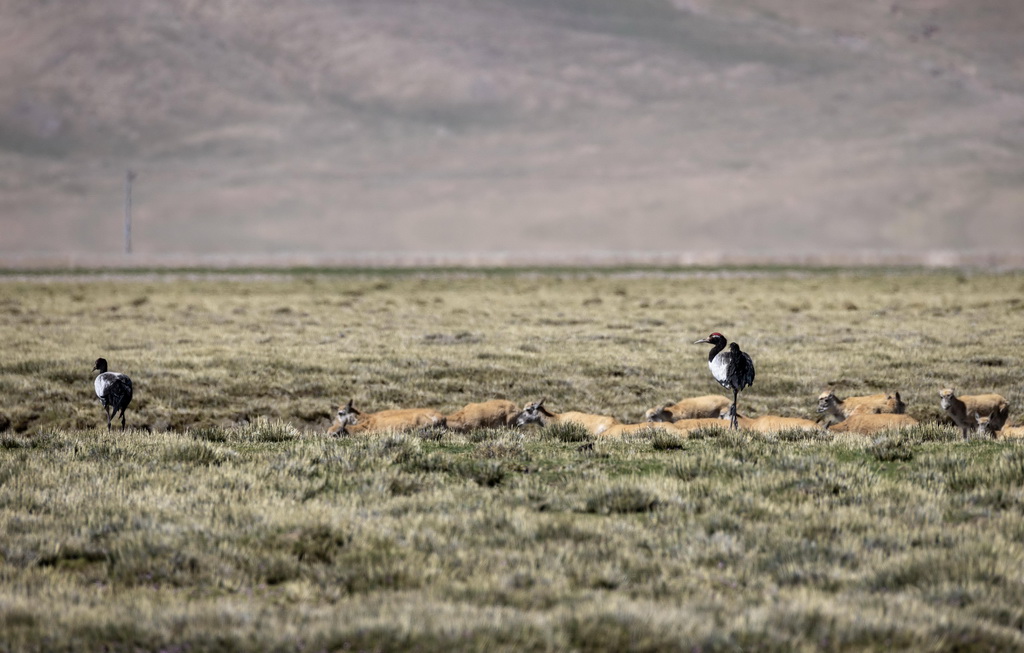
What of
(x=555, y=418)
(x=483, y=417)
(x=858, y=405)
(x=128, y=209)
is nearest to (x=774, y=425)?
(x=858, y=405)

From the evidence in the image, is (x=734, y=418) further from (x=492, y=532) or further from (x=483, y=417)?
(x=492, y=532)

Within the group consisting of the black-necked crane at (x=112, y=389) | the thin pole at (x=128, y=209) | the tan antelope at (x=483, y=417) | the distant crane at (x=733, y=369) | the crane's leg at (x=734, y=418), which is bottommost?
the tan antelope at (x=483, y=417)

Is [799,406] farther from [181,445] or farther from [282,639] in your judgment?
[282,639]

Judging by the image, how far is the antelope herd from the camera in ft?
50.5

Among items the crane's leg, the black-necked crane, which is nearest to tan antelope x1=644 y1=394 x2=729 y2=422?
the crane's leg

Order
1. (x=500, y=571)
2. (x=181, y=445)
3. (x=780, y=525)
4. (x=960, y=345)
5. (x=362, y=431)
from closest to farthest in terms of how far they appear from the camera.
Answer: (x=500, y=571) → (x=780, y=525) → (x=181, y=445) → (x=362, y=431) → (x=960, y=345)

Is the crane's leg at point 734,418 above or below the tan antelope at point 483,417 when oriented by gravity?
above

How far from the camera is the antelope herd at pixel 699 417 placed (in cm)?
1538

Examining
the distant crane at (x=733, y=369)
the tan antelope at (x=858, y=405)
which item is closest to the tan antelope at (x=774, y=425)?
the distant crane at (x=733, y=369)

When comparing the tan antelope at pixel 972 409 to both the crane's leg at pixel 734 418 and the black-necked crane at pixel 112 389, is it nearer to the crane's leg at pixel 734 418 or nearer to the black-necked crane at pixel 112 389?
the crane's leg at pixel 734 418

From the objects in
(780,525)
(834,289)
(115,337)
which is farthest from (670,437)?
(834,289)

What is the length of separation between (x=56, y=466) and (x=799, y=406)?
1425cm

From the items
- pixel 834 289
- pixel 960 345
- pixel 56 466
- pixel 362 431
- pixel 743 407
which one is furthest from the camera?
pixel 834 289

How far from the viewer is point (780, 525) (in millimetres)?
9023
